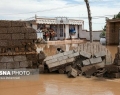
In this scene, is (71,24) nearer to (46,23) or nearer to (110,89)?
(46,23)

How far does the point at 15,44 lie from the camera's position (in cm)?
812

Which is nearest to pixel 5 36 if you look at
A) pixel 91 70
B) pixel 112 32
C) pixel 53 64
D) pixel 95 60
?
pixel 53 64

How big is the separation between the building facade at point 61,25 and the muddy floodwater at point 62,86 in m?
25.0

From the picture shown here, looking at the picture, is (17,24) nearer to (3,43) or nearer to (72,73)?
(3,43)

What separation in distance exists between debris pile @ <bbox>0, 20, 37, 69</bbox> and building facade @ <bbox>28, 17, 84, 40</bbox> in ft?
79.0

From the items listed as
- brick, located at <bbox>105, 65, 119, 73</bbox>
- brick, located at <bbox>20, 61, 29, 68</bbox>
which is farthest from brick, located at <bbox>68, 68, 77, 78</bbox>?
brick, located at <bbox>20, 61, 29, 68</bbox>

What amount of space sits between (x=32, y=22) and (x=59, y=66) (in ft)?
80.4

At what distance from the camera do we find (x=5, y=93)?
243 inches

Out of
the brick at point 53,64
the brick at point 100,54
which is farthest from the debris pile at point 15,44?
the brick at point 100,54

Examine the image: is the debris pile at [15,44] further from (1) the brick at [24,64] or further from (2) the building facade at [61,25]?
(2) the building facade at [61,25]

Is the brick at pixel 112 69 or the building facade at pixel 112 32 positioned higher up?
the building facade at pixel 112 32

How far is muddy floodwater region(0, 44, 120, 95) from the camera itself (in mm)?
6234

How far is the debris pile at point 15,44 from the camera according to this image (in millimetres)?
8016

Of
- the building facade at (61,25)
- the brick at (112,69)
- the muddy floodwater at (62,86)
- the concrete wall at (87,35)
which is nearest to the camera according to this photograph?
the muddy floodwater at (62,86)
